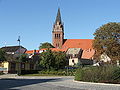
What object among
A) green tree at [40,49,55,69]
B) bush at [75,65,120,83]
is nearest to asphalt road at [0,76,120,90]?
bush at [75,65,120,83]

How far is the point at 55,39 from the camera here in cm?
12481

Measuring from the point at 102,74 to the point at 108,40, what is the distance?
3257 centimetres

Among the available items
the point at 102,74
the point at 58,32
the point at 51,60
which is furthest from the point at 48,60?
the point at 58,32

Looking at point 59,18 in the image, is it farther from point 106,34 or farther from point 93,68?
point 93,68

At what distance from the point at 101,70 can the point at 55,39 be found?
102 m

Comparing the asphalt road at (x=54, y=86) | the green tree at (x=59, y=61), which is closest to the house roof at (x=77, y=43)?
the green tree at (x=59, y=61)

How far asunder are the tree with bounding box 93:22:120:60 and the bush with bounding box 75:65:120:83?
96.9 ft

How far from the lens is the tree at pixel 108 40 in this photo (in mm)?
53031

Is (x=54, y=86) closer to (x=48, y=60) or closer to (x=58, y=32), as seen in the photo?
(x=48, y=60)

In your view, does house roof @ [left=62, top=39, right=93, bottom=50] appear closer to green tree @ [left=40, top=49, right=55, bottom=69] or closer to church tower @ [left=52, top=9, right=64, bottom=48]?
church tower @ [left=52, top=9, right=64, bottom=48]

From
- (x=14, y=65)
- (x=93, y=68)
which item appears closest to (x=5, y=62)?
(x=14, y=65)

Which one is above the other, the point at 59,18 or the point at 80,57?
the point at 59,18

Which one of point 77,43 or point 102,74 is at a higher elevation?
point 77,43

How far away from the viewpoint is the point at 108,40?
Result: 176ft
